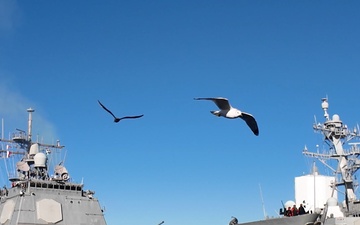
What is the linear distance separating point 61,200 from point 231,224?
8354mm

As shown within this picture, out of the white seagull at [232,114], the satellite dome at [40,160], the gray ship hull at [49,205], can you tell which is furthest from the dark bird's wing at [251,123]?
the satellite dome at [40,160]

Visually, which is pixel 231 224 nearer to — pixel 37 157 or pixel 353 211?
pixel 353 211

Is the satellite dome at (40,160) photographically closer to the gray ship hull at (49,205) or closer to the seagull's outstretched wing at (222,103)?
the gray ship hull at (49,205)

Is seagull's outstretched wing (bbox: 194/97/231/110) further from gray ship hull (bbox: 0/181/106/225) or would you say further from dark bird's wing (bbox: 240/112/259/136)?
gray ship hull (bbox: 0/181/106/225)

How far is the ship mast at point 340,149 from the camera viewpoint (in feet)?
87.6

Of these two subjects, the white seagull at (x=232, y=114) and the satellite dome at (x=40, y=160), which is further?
the satellite dome at (x=40, y=160)

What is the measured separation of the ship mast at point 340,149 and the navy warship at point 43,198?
11655 millimetres

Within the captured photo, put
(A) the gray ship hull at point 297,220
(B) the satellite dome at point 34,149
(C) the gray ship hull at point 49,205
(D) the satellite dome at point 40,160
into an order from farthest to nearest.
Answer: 1. (B) the satellite dome at point 34,149
2. (D) the satellite dome at point 40,160
3. (C) the gray ship hull at point 49,205
4. (A) the gray ship hull at point 297,220

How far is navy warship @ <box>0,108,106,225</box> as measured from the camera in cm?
2502

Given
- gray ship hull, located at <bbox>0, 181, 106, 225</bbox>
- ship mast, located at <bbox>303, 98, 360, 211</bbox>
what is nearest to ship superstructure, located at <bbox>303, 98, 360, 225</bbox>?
ship mast, located at <bbox>303, 98, 360, 211</bbox>

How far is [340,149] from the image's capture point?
27625mm

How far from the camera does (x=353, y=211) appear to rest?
22938 mm

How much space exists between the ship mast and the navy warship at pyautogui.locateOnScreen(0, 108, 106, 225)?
38.2 feet

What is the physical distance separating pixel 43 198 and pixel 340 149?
581 inches
